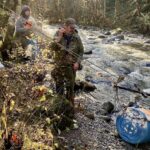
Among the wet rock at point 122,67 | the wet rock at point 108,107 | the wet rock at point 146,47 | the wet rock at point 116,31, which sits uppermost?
the wet rock at point 108,107

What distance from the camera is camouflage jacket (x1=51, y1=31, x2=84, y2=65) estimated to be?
658 cm

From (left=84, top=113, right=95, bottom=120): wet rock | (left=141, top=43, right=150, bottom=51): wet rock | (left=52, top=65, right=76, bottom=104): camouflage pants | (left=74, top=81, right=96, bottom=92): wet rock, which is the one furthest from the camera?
(left=141, top=43, right=150, bottom=51): wet rock

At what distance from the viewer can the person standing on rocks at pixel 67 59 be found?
672 cm

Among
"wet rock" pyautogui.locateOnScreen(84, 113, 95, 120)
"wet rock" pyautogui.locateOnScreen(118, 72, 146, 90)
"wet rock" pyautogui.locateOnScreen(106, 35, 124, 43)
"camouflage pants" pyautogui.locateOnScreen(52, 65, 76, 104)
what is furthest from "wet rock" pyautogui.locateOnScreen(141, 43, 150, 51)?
"camouflage pants" pyautogui.locateOnScreen(52, 65, 76, 104)

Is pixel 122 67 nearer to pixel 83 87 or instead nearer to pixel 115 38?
pixel 83 87

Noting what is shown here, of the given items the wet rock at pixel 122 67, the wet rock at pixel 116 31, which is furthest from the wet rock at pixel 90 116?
the wet rock at pixel 116 31

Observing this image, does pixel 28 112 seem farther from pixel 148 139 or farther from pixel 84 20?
pixel 84 20

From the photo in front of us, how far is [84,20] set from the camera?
1009 inches

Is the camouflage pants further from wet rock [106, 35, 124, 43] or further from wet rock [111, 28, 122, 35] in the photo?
wet rock [111, 28, 122, 35]

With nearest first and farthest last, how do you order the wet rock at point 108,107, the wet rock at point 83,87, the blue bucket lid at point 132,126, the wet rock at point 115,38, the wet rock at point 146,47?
the blue bucket lid at point 132,126 → the wet rock at point 108,107 → the wet rock at point 83,87 → the wet rock at point 146,47 → the wet rock at point 115,38

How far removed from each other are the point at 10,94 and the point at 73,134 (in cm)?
198

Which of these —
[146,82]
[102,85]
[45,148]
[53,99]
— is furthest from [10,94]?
[146,82]

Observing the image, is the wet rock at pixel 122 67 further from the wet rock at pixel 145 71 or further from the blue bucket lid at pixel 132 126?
the blue bucket lid at pixel 132 126

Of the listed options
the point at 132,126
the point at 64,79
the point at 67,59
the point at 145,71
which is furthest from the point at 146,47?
the point at 132,126
